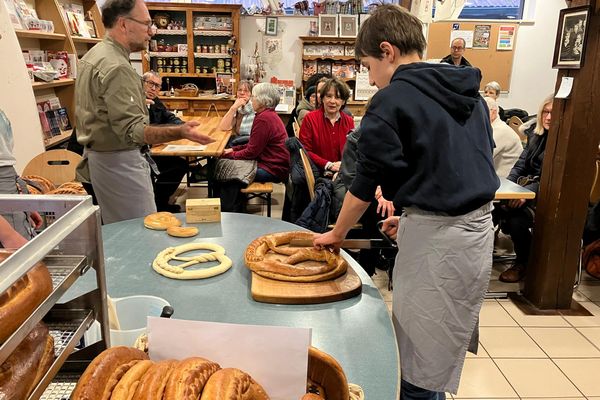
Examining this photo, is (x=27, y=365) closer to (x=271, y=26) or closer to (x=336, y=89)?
(x=336, y=89)

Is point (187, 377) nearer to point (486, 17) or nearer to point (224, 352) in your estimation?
point (224, 352)

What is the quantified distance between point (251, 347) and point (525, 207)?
10.2 feet

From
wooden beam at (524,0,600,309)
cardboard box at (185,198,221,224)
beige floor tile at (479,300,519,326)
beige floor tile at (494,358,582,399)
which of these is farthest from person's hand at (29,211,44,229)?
wooden beam at (524,0,600,309)

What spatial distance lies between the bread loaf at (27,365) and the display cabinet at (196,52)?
21.0 ft

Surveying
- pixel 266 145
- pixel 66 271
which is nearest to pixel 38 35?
pixel 266 145

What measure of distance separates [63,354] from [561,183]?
9.36 feet

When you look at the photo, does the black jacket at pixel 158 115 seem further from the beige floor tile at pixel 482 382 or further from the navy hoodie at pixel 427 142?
the navy hoodie at pixel 427 142

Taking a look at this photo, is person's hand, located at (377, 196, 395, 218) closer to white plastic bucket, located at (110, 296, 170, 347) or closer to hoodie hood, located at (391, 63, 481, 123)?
hoodie hood, located at (391, 63, 481, 123)

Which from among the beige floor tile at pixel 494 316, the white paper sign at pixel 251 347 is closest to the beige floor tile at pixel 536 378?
the beige floor tile at pixel 494 316

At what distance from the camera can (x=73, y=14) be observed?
4.62 metres

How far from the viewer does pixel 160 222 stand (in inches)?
72.4

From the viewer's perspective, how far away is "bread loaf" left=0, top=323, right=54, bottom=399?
0.64 meters

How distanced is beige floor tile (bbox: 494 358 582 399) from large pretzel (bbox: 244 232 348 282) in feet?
4.67

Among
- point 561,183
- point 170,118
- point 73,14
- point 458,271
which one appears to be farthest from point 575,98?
point 73,14
